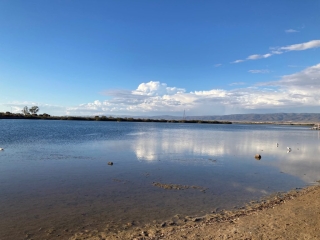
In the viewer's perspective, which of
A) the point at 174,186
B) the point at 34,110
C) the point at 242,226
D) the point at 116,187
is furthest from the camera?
the point at 34,110

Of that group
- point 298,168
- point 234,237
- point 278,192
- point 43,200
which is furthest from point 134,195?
point 298,168

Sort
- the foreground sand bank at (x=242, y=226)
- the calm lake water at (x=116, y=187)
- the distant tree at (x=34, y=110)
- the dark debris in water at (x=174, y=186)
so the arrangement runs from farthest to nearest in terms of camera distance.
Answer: the distant tree at (x=34, y=110) < the dark debris in water at (x=174, y=186) < the calm lake water at (x=116, y=187) < the foreground sand bank at (x=242, y=226)

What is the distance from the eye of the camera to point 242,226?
26.7 ft

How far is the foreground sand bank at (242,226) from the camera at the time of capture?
24.6 ft

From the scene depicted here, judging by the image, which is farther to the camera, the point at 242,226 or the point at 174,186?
the point at 174,186

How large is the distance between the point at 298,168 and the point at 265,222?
47.1 ft

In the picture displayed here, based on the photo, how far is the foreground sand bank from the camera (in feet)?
24.6

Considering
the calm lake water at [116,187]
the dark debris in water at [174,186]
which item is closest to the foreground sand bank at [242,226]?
the calm lake water at [116,187]

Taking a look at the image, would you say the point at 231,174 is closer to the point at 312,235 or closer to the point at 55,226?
the point at 312,235

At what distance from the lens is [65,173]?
52.6ft

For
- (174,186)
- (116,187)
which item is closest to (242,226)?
(174,186)

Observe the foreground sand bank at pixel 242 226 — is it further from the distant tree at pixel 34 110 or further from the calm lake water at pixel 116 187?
the distant tree at pixel 34 110

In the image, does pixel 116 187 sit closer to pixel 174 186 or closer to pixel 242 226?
pixel 174 186

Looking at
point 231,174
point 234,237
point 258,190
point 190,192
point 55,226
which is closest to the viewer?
point 234,237
